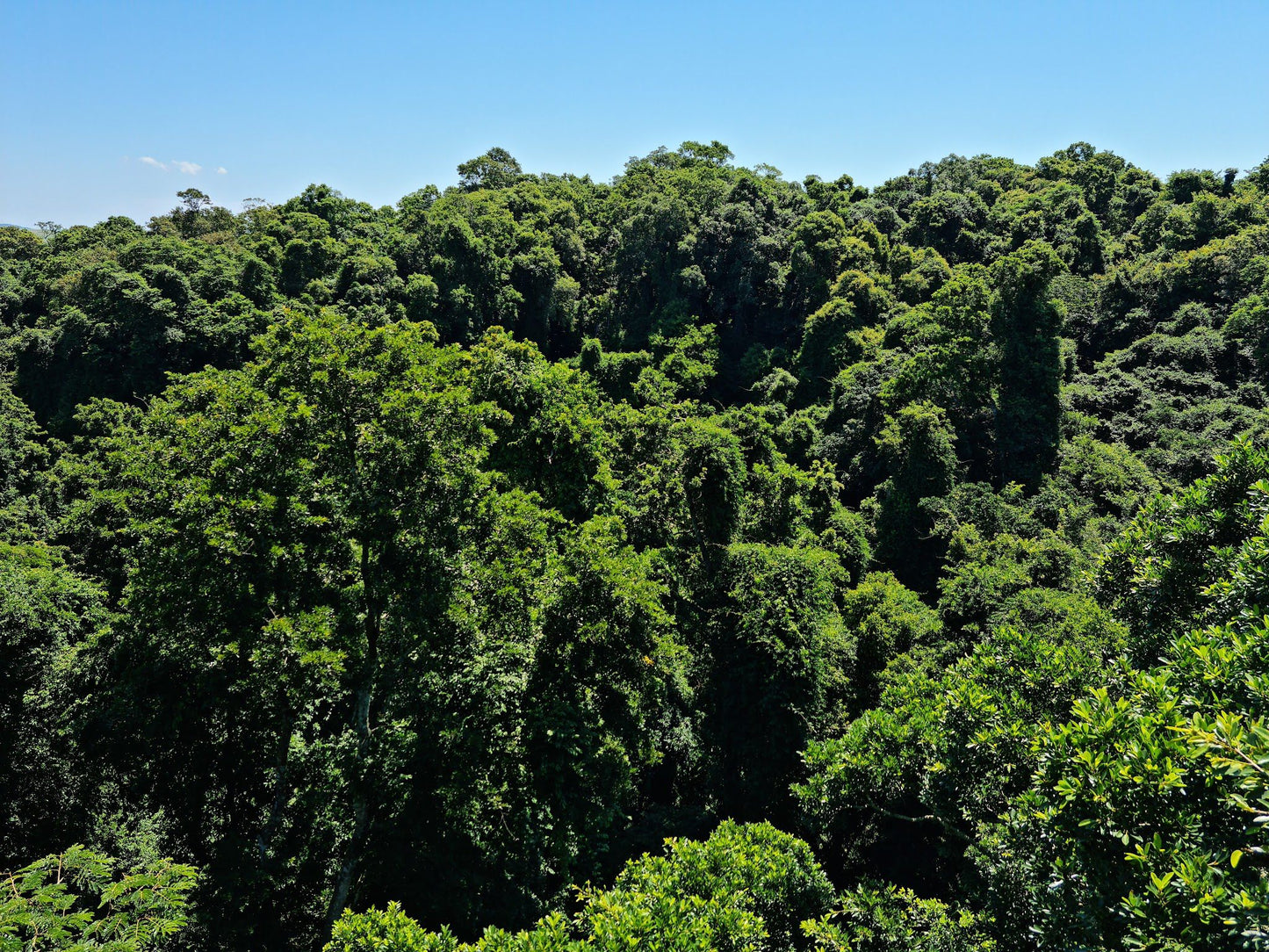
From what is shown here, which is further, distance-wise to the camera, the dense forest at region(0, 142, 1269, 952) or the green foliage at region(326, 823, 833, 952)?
the green foliage at region(326, 823, 833, 952)

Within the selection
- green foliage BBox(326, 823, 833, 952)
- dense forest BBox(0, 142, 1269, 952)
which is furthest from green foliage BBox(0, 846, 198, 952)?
green foliage BBox(326, 823, 833, 952)

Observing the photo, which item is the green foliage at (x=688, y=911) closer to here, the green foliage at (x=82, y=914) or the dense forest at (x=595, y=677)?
the dense forest at (x=595, y=677)

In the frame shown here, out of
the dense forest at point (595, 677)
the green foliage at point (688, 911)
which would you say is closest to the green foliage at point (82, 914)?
the dense forest at point (595, 677)

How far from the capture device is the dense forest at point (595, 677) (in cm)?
597

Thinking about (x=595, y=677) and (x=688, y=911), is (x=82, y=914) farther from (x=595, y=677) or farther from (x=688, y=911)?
(x=595, y=677)

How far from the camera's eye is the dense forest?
5.97 metres

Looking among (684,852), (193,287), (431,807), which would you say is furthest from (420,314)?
(684,852)

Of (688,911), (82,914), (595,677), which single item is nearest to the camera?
(82,914)

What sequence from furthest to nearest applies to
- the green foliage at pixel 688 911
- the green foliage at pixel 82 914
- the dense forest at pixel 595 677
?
the green foliage at pixel 688 911 < the dense forest at pixel 595 677 < the green foliage at pixel 82 914

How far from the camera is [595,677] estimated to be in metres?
11.8

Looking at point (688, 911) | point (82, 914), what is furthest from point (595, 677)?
point (82, 914)

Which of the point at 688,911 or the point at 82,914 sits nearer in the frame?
the point at 82,914

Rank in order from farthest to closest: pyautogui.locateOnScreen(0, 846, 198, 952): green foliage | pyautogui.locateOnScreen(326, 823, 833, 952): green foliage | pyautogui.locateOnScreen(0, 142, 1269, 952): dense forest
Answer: pyautogui.locateOnScreen(326, 823, 833, 952): green foliage, pyautogui.locateOnScreen(0, 142, 1269, 952): dense forest, pyautogui.locateOnScreen(0, 846, 198, 952): green foliage

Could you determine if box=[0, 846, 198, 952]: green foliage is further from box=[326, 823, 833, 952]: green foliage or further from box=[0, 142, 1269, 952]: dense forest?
box=[326, 823, 833, 952]: green foliage
